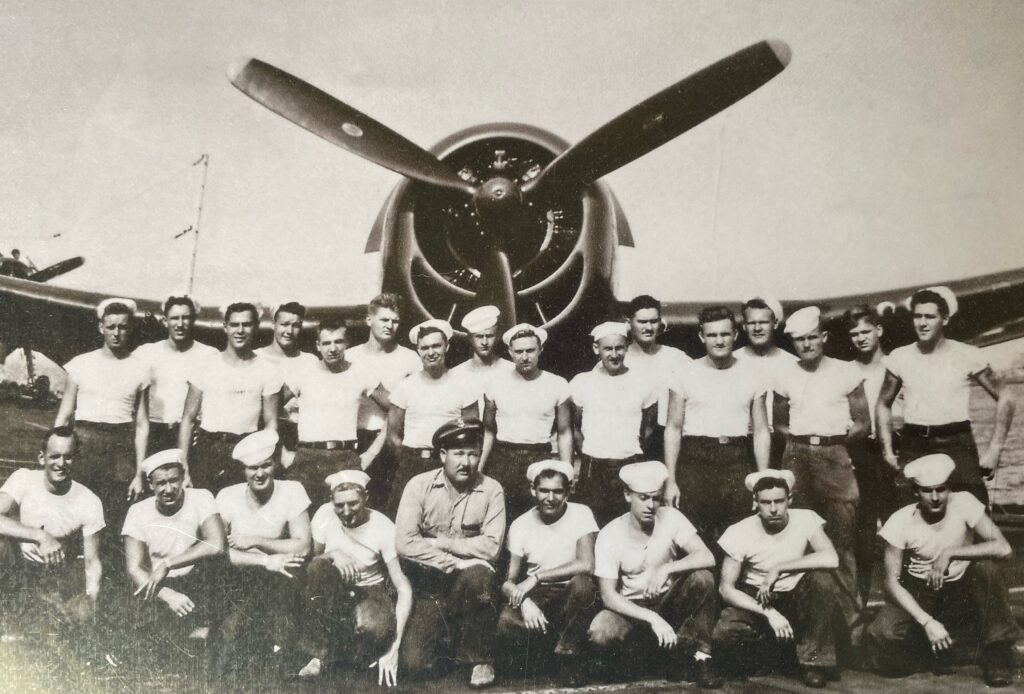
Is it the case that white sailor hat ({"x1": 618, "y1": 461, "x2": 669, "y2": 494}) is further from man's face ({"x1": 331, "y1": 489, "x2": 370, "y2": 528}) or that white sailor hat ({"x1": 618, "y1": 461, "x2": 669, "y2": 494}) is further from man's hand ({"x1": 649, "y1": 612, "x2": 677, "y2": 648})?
man's face ({"x1": 331, "y1": 489, "x2": 370, "y2": 528})

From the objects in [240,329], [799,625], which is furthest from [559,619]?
[240,329]

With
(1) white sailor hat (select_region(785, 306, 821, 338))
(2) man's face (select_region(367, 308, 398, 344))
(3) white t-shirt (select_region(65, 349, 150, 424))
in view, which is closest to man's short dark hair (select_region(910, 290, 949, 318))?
(1) white sailor hat (select_region(785, 306, 821, 338))

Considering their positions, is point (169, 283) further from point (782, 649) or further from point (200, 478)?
point (782, 649)

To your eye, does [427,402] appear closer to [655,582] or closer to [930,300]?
[655,582]

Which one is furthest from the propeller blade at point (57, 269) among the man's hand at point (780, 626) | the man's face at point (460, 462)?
the man's hand at point (780, 626)

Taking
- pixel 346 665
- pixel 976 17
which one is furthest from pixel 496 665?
pixel 976 17

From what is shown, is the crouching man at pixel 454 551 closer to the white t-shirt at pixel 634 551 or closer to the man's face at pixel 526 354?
the man's face at pixel 526 354
